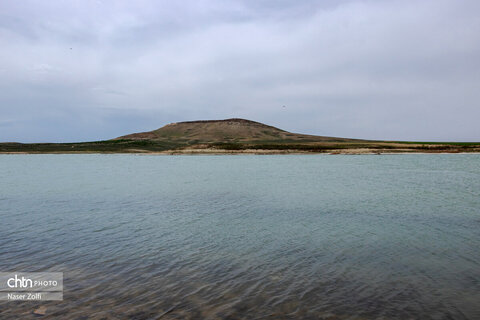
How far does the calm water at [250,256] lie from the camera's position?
7281mm

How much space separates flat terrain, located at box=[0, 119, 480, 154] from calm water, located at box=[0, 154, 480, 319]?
3363 inches

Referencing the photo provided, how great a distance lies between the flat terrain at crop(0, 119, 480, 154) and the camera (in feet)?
349

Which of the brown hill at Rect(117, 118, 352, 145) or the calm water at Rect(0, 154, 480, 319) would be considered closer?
the calm water at Rect(0, 154, 480, 319)

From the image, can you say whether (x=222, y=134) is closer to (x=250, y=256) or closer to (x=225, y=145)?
(x=225, y=145)

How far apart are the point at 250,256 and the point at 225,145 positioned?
362 ft

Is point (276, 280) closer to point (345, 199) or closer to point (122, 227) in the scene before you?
point (122, 227)

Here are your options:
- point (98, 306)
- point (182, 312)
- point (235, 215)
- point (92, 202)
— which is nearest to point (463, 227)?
point (235, 215)

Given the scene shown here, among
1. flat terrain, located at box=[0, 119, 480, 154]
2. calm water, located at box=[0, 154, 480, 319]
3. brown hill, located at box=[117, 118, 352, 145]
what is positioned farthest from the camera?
brown hill, located at box=[117, 118, 352, 145]

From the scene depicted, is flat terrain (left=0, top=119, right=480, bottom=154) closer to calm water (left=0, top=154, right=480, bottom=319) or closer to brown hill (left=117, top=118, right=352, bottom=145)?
brown hill (left=117, top=118, right=352, bottom=145)

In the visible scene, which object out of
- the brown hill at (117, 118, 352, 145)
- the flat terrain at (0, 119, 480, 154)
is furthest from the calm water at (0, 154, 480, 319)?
the brown hill at (117, 118, 352, 145)

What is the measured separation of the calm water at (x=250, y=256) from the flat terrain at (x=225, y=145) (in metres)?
85.4

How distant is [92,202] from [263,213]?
1065 cm

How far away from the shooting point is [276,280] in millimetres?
8773

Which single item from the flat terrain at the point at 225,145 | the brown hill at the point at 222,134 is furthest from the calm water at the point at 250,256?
the brown hill at the point at 222,134
